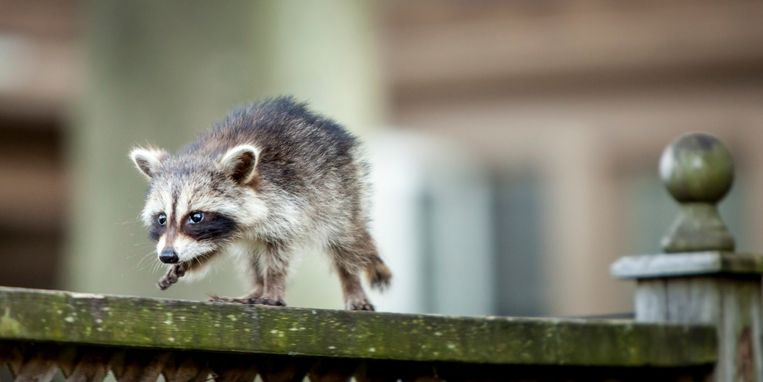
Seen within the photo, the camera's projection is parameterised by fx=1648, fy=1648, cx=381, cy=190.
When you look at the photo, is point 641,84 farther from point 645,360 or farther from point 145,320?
point 145,320

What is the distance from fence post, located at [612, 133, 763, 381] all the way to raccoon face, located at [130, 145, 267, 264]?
0.93 m

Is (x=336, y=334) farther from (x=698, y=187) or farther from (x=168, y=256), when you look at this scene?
(x=698, y=187)

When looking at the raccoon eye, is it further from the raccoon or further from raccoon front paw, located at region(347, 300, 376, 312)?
raccoon front paw, located at region(347, 300, 376, 312)

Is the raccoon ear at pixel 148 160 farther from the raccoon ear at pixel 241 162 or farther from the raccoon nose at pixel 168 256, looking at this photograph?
the raccoon nose at pixel 168 256

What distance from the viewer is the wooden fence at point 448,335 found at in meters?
2.79

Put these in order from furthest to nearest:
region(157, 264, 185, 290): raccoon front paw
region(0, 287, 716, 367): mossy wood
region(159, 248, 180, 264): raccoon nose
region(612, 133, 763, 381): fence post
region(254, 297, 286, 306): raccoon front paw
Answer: region(612, 133, 763, 381): fence post
region(157, 264, 185, 290): raccoon front paw
region(159, 248, 180, 264): raccoon nose
region(254, 297, 286, 306): raccoon front paw
region(0, 287, 716, 367): mossy wood

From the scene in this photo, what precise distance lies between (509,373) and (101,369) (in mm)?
964

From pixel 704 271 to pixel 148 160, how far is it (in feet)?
4.30

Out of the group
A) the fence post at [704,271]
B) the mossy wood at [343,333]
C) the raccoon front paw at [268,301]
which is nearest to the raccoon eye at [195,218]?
the raccoon front paw at [268,301]

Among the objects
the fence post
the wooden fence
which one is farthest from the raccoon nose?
the fence post

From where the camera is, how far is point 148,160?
384cm

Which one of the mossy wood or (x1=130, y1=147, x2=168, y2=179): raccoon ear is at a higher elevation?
(x1=130, y1=147, x2=168, y2=179): raccoon ear

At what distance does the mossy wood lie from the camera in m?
2.75

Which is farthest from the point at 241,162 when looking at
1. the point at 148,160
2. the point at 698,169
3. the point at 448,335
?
the point at 698,169
